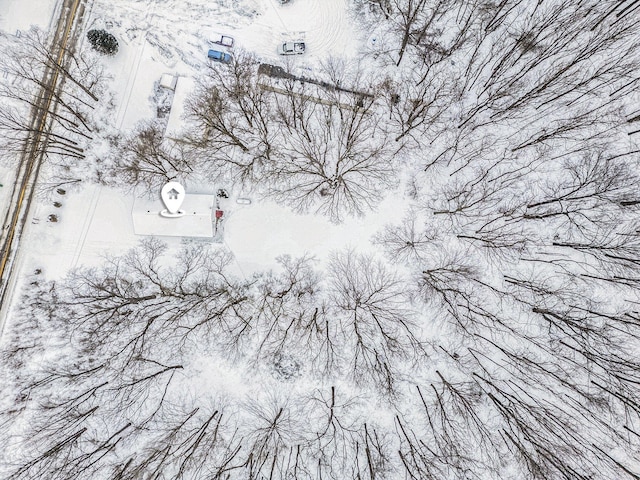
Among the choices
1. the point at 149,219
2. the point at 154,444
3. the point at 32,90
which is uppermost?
the point at 32,90

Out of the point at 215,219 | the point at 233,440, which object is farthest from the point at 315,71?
the point at 233,440

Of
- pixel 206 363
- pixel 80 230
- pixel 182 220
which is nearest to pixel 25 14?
pixel 80 230

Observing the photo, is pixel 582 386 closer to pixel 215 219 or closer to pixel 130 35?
pixel 215 219

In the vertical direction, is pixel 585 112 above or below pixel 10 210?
above

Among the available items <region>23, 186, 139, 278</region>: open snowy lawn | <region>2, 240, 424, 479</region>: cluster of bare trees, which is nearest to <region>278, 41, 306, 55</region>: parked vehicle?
<region>2, 240, 424, 479</region>: cluster of bare trees

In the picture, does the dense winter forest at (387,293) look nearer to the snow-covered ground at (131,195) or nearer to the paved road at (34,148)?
the snow-covered ground at (131,195)

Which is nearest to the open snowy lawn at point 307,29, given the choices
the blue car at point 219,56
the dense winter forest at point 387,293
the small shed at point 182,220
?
the blue car at point 219,56

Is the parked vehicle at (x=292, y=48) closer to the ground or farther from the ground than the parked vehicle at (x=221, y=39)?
farther from the ground

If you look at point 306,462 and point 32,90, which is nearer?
point 306,462

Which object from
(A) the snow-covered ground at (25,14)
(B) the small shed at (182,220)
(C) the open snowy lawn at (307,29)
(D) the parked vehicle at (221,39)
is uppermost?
(C) the open snowy lawn at (307,29)
